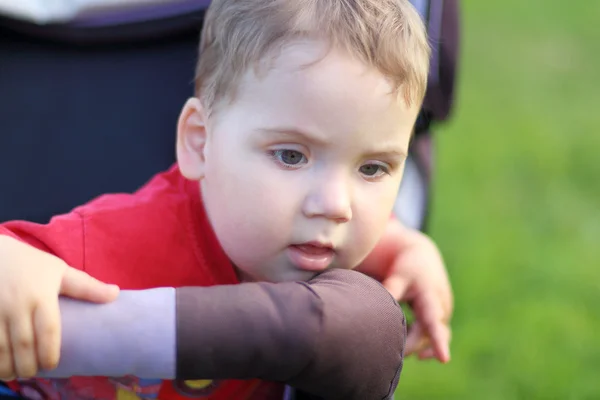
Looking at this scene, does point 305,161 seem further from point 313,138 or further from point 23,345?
point 23,345

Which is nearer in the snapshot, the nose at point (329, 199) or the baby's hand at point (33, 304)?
the baby's hand at point (33, 304)

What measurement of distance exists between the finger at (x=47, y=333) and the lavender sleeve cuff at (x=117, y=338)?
0.01 m

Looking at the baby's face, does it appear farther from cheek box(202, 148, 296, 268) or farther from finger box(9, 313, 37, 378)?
finger box(9, 313, 37, 378)

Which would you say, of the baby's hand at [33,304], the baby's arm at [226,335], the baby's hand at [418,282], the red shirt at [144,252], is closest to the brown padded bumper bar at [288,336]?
the baby's arm at [226,335]

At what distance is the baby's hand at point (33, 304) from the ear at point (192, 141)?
0.41 m

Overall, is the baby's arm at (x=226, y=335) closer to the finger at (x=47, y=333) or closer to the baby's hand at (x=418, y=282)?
the finger at (x=47, y=333)

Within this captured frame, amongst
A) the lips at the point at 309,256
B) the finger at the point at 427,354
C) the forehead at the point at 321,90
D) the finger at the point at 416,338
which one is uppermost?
the forehead at the point at 321,90

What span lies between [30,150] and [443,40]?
0.78 m

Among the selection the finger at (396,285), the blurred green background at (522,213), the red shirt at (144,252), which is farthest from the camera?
the blurred green background at (522,213)

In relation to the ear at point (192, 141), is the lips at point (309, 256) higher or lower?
Answer: lower

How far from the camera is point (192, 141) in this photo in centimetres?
140

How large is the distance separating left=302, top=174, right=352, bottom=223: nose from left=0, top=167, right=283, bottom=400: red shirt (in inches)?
10.1

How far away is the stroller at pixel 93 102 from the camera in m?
1.65

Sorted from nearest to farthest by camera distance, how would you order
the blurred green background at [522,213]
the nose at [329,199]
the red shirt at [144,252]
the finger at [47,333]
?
1. the finger at [47,333]
2. the nose at [329,199]
3. the red shirt at [144,252]
4. the blurred green background at [522,213]
